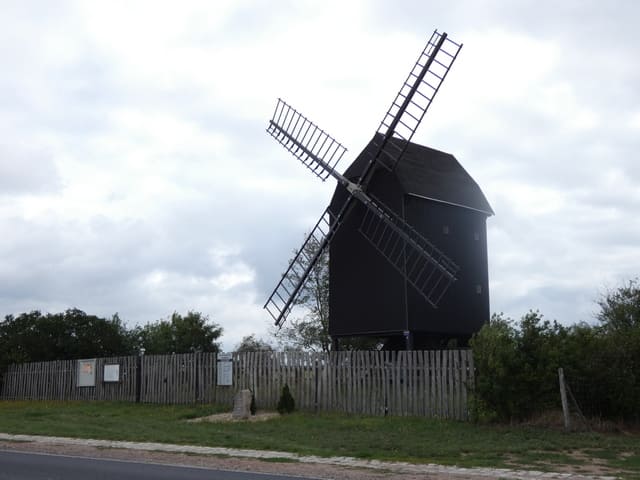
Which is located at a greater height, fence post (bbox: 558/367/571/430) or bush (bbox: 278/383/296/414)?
fence post (bbox: 558/367/571/430)

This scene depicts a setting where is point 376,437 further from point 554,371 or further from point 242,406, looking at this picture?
point 242,406

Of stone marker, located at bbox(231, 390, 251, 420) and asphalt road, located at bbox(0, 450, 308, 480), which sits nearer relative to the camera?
asphalt road, located at bbox(0, 450, 308, 480)

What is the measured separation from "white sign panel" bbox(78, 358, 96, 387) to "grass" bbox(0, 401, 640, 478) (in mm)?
5783

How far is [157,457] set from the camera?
14406 millimetres

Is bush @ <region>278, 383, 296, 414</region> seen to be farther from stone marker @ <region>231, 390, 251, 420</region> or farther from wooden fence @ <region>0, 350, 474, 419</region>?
stone marker @ <region>231, 390, 251, 420</region>

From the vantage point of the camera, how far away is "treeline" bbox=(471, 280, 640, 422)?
17797 mm

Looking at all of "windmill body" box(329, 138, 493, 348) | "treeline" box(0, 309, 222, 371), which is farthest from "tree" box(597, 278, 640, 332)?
"treeline" box(0, 309, 222, 371)

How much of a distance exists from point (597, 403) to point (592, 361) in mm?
1030

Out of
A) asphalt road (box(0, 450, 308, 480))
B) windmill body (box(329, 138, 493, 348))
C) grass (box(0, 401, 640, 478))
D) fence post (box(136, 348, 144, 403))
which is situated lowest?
grass (box(0, 401, 640, 478))

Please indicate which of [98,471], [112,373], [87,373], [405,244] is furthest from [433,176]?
Result: [98,471]

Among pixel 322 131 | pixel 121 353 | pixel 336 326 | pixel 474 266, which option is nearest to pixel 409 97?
pixel 322 131

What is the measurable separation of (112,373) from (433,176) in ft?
48.4

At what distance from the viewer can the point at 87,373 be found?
101ft

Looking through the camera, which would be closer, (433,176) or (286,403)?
(286,403)
